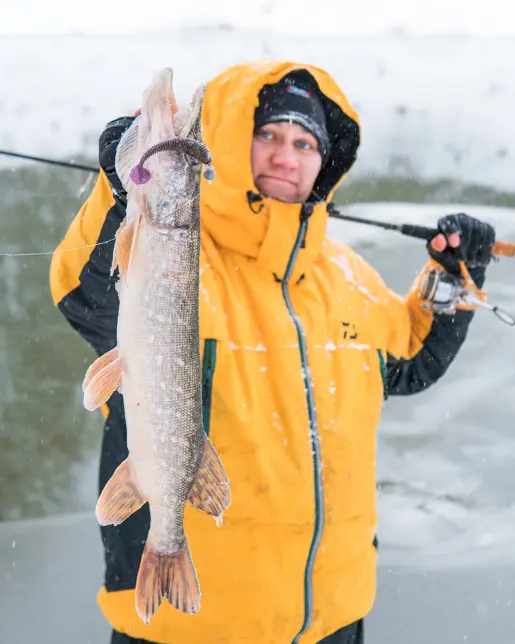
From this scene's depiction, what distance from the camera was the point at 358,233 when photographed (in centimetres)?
540

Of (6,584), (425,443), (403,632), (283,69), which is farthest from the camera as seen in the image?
(425,443)

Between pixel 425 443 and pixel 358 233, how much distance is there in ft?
5.69

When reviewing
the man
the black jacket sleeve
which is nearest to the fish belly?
the man

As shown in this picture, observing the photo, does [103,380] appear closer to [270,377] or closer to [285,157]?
[270,377]

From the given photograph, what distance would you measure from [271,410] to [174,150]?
38.0 inches

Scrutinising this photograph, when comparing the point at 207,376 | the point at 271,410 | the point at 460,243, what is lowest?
the point at 271,410

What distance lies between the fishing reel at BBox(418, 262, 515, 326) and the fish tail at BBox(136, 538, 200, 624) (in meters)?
1.30

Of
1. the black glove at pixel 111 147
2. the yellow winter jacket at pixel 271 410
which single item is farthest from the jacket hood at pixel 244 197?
the black glove at pixel 111 147

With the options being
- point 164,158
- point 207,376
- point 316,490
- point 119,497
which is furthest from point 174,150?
point 316,490

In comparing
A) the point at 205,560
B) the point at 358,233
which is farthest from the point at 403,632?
the point at 358,233

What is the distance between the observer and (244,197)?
2014 millimetres

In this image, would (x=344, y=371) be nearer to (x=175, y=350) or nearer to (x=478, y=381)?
(x=175, y=350)

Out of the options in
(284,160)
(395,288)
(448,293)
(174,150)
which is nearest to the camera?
(174,150)

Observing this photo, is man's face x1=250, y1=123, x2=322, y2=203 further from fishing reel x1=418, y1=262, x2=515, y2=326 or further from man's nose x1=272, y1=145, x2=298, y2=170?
fishing reel x1=418, y1=262, x2=515, y2=326
